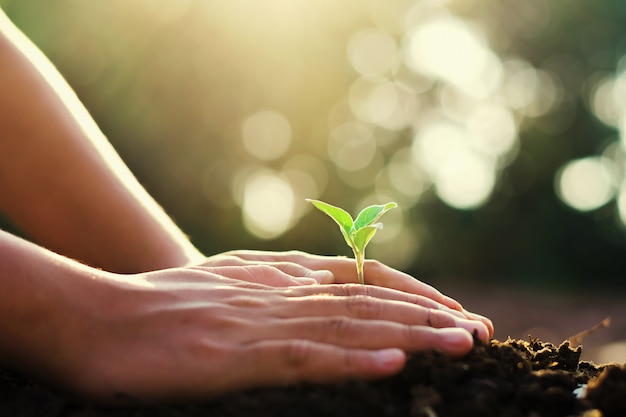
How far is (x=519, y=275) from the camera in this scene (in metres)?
17.6

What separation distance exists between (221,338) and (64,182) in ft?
5.19

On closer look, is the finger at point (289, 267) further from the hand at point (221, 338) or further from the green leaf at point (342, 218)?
the hand at point (221, 338)

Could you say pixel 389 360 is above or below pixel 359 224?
below

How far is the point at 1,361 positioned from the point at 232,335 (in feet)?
2.33

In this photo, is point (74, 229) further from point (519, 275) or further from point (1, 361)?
point (519, 275)

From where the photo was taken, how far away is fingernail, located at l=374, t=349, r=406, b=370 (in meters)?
1.60

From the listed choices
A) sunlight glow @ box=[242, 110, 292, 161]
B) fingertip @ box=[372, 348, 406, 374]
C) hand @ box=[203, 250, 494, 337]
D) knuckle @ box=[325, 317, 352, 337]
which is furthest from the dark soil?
sunlight glow @ box=[242, 110, 292, 161]

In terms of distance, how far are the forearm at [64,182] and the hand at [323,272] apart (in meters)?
0.44

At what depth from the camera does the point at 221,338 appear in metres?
1.66

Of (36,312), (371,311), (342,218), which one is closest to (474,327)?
(371,311)

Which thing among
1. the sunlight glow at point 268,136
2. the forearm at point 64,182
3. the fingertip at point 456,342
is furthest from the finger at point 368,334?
the sunlight glow at point 268,136

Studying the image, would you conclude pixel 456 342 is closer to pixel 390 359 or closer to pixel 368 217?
pixel 390 359

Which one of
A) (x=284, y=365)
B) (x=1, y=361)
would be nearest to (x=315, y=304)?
(x=284, y=365)

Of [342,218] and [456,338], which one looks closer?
[456,338]
